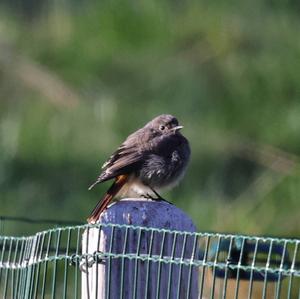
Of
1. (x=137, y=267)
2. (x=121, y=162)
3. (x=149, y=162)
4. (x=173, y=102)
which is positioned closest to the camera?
(x=137, y=267)

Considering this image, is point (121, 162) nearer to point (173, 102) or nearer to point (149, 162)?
point (149, 162)

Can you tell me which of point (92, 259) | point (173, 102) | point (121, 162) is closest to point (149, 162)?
point (121, 162)

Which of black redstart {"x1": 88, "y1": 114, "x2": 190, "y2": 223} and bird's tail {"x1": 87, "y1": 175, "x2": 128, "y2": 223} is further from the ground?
black redstart {"x1": 88, "y1": 114, "x2": 190, "y2": 223}

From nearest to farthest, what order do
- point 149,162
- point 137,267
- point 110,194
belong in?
1. point 137,267
2. point 110,194
3. point 149,162

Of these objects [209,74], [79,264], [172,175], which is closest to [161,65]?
[209,74]

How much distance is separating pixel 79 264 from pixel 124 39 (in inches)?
171

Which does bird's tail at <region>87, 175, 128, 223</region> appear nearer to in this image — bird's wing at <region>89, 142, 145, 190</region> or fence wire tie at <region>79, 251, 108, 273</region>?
bird's wing at <region>89, 142, 145, 190</region>

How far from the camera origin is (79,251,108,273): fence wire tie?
4.61 meters

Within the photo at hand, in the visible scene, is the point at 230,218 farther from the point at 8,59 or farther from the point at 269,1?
the point at 8,59

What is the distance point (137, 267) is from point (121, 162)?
2.35 metres

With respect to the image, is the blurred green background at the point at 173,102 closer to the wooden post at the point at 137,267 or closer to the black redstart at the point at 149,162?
the black redstart at the point at 149,162

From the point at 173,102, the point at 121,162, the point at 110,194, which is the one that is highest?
the point at 173,102

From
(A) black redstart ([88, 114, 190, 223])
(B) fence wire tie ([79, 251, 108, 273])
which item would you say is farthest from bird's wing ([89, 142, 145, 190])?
(B) fence wire tie ([79, 251, 108, 273])

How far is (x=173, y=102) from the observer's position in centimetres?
919
